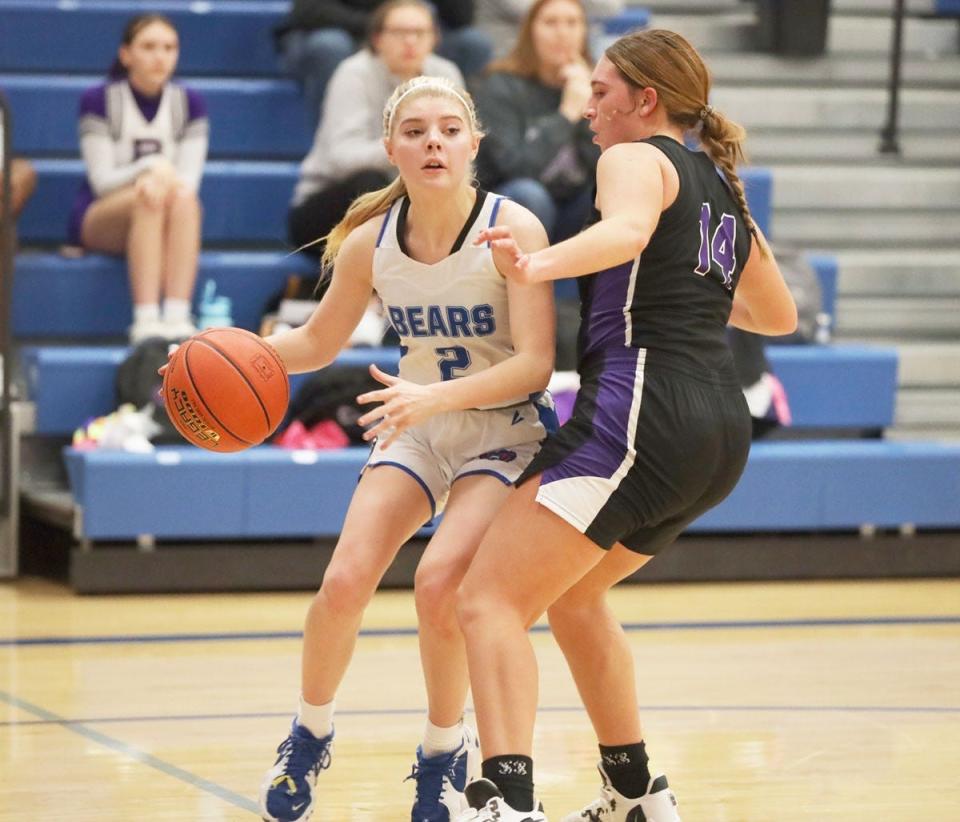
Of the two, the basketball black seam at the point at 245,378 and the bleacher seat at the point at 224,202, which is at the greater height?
the basketball black seam at the point at 245,378

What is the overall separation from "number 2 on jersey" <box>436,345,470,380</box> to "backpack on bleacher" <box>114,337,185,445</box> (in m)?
3.02

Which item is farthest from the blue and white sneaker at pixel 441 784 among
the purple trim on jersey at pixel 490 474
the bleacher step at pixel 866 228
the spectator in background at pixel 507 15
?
the bleacher step at pixel 866 228

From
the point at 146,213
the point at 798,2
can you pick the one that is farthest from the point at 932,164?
the point at 146,213

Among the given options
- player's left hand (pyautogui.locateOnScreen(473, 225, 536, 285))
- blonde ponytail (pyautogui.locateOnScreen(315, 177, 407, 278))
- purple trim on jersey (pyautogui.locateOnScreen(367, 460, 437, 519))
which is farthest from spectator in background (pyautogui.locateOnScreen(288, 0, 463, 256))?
player's left hand (pyautogui.locateOnScreen(473, 225, 536, 285))

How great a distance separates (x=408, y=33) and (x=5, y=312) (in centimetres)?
186

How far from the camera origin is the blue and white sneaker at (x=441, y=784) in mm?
3543

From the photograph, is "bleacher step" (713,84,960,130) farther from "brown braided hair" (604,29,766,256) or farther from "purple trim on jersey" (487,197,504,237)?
"brown braided hair" (604,29,766,256)

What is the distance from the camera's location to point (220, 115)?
7.93 metres

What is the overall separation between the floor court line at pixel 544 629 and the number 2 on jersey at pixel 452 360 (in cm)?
216

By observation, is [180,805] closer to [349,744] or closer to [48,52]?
A: [349,744]

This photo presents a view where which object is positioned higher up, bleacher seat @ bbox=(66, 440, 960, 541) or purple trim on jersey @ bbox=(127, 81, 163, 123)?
purple trim on jersey @ bbox=(127, 81, 163, 123)

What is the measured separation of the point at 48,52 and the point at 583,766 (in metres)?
5.04

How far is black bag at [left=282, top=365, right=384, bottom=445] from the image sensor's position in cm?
643

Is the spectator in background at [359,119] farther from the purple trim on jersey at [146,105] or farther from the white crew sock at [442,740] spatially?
the white crew sock at [442,740]
